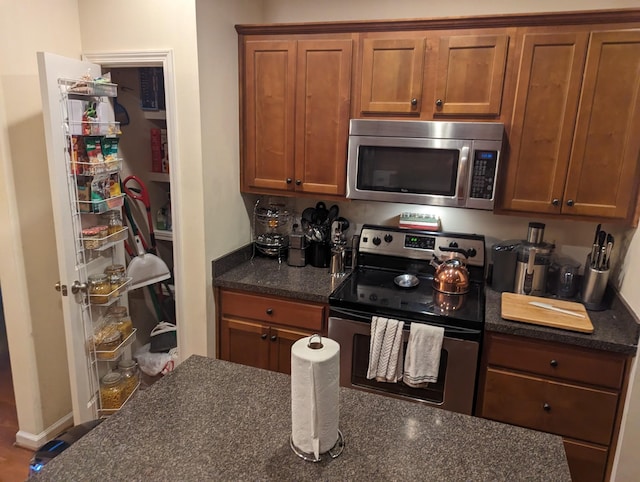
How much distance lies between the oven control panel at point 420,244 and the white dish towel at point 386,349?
624 mm

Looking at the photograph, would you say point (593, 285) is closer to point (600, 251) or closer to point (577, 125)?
point (600, 251)

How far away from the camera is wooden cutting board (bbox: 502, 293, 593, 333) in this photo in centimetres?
206

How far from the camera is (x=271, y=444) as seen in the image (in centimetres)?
119

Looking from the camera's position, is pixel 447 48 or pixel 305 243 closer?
pixel 447 48

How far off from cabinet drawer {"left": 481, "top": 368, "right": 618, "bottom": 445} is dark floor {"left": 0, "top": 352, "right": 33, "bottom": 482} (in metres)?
2.43

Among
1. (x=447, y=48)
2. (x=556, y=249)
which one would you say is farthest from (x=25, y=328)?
(x=556, y=249)

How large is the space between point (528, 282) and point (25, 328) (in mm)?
2717

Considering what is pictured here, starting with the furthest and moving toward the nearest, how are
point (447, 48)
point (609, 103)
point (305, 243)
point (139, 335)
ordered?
point (139, 335) → point (305, 243) → point (447, 48) → point (609, 103)

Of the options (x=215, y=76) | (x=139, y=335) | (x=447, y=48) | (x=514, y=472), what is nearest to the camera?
(x=514, y=472)

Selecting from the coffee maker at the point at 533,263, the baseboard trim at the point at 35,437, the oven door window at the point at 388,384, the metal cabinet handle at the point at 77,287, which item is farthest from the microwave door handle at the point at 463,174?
the baseboard trim at the point at 35,437

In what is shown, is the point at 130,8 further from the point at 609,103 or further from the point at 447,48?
the point at 609,103

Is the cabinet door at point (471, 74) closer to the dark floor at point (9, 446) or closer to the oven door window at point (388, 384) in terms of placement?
the oven door window at point (388, 384)

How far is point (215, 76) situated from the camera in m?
2.44

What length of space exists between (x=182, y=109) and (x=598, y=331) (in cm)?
232
